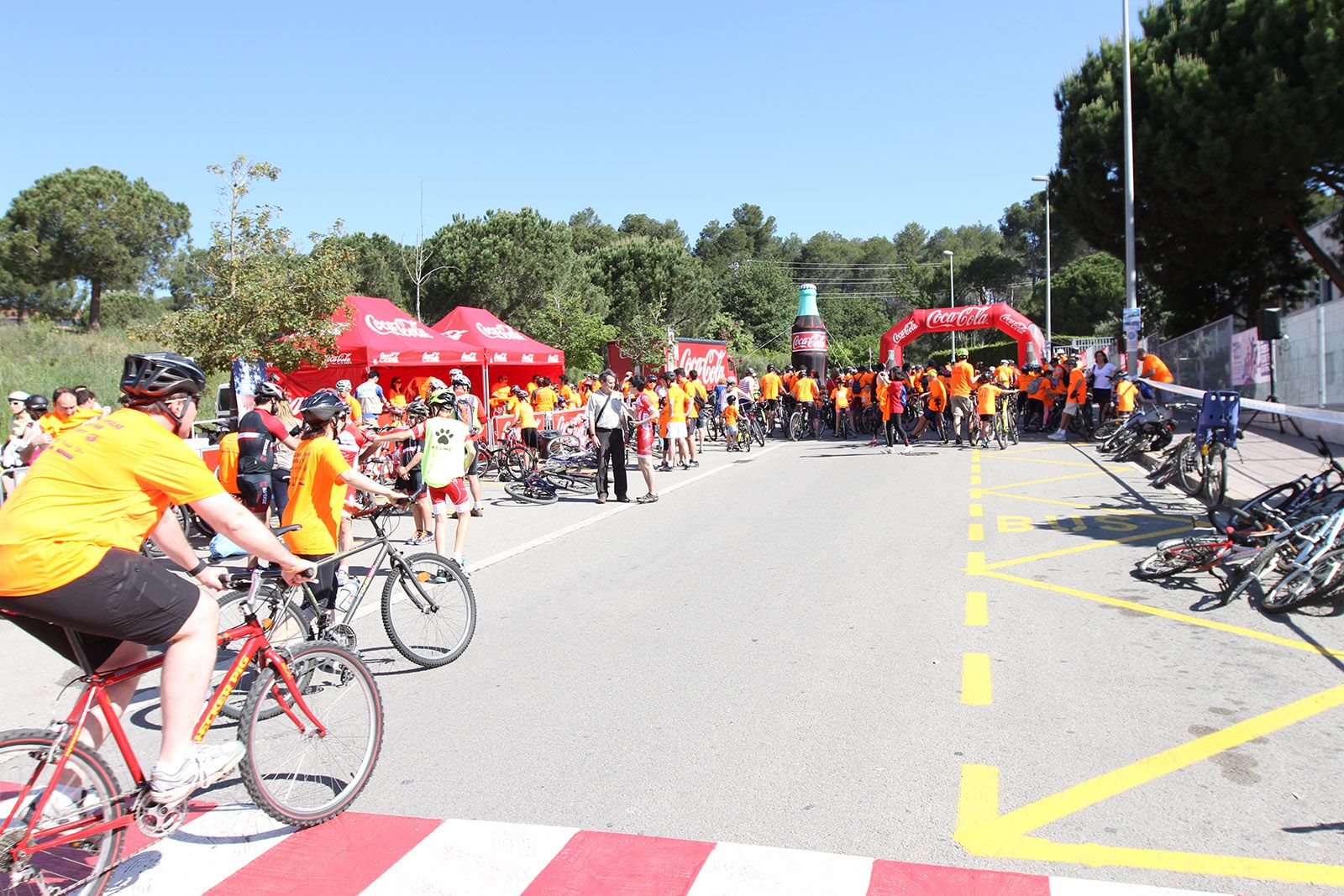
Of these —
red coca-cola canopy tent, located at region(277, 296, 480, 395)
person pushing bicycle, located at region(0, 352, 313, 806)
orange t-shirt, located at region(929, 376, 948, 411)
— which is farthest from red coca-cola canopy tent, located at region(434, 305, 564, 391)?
person pushing bicycle, located at region(0, 352, 313, 806)

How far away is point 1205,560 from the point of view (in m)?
7.67

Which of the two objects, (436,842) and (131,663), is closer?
(131,663)

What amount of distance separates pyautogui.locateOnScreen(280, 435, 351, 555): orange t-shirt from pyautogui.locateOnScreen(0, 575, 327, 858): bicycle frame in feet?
4.73

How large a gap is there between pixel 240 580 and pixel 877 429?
19528 millimetres

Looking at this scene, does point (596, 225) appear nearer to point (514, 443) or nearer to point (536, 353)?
point (536, 353)

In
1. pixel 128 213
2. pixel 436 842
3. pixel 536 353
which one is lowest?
pixel 436 842

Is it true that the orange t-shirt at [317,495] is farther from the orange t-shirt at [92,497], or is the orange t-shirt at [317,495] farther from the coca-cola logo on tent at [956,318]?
the coca-cola logo on tent at [956,318]

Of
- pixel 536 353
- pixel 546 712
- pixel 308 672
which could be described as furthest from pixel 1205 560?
pixel 536 353

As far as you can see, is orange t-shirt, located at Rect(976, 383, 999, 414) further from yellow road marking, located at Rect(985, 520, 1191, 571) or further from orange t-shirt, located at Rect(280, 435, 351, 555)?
orange t-shirt, located at Rect(280, 435, 351, 555)

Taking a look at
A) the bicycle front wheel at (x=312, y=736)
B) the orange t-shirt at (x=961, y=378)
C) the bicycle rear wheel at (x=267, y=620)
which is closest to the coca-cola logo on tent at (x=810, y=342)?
the orange t-shirt at (x=961, y=378)

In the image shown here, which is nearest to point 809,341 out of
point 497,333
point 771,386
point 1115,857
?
point 771,386

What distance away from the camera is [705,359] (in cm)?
3412

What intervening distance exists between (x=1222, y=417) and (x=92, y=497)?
36.0ft

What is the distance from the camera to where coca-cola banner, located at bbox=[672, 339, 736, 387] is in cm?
3244
